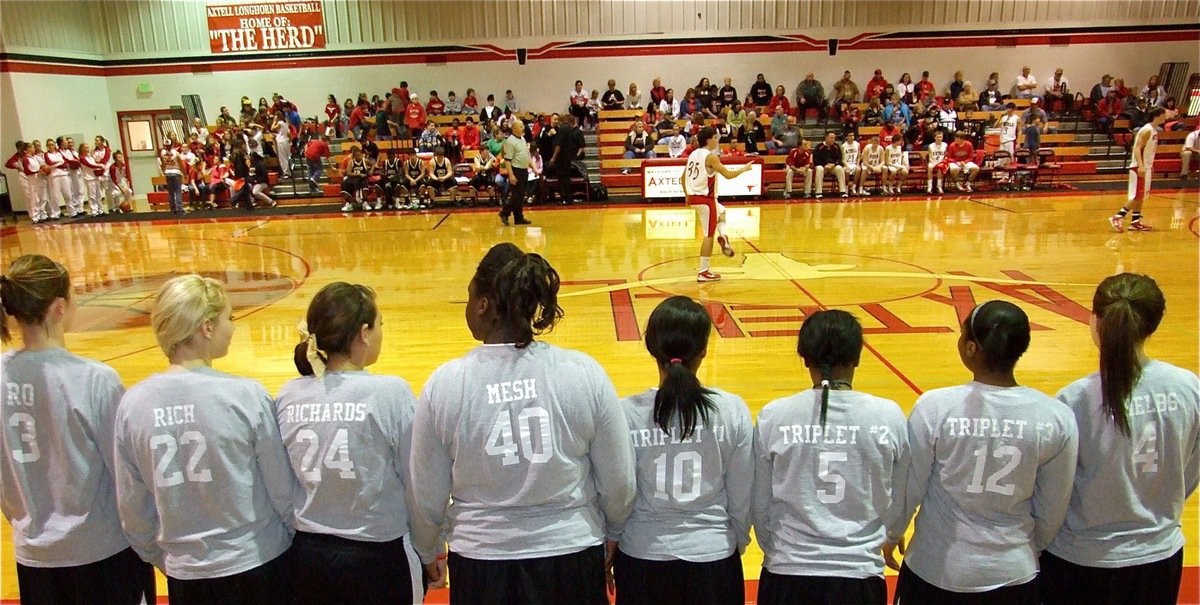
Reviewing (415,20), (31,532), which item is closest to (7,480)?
(31,532)

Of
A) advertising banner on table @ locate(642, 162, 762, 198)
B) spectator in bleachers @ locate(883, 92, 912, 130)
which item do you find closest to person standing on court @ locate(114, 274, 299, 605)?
advertising banner on table @ locate(642, 162, 762, 198)

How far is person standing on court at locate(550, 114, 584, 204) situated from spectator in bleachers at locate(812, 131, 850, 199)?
4904 mm

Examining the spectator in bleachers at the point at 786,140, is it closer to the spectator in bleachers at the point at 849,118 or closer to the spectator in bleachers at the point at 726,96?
the spectator in bleachers at the point at 849,118

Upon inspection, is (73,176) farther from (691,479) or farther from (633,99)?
(691,479)

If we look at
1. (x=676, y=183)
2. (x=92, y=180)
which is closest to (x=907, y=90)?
(x=676, y=183)

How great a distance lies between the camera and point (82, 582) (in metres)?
2.26

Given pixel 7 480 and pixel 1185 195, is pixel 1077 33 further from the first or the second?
pixel 7 480

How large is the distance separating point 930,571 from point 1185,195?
16034 mm

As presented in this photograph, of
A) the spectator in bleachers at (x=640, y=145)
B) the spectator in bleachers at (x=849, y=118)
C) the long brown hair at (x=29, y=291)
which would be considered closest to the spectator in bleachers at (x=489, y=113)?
the spectator in bleachers at (x=640, y=145)

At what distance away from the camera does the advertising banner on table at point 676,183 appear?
15609 millimetres

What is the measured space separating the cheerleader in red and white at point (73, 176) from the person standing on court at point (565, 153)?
10.2 metres

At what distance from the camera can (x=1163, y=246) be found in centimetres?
942

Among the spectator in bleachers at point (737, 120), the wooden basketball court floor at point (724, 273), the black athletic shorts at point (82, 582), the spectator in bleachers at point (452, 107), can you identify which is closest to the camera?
the black athletic shorts at point (82, 582)

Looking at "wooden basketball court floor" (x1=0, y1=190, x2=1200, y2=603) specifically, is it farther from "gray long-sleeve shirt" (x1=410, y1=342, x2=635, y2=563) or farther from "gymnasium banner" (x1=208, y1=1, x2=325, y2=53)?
"gymnasium banner" (x1=208, y1=1, x2=325, y2=53)
